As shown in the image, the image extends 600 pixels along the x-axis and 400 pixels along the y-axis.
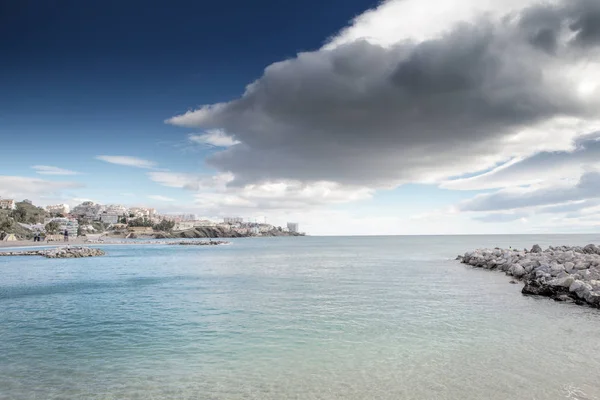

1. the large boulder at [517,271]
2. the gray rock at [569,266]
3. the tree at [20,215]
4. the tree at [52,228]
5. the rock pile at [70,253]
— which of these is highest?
the tree at [20,215]

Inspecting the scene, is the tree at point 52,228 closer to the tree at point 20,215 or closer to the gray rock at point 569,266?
the tree at point 20,215

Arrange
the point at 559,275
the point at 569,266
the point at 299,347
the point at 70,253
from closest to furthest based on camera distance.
Answer: the point at 299,347
the point at 559,275
the point at 569,266
the point at 70,253

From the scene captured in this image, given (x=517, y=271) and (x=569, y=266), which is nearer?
(x=569, y=266)

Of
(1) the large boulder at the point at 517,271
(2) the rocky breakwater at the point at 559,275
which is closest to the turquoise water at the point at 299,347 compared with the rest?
(2) the rocky breakwater at the point at 559,275

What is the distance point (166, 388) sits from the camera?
9.52m

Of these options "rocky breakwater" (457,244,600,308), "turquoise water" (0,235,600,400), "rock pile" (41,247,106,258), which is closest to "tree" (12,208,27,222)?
"rock pile" (41,247,106,258)

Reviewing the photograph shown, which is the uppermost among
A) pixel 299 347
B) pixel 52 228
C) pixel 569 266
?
pixel 52 228

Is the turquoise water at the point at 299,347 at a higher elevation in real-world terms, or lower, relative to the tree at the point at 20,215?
lower

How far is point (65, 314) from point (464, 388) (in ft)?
61.2

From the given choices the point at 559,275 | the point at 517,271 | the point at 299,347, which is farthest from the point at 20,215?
the point at 559,275

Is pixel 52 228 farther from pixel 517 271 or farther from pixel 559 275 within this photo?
pixel 559 275

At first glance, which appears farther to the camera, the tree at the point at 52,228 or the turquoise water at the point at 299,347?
the tree at the point at 52,228

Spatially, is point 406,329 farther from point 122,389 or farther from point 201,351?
point 122,389

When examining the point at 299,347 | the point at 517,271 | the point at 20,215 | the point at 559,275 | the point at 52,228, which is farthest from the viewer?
the point at 20,215
